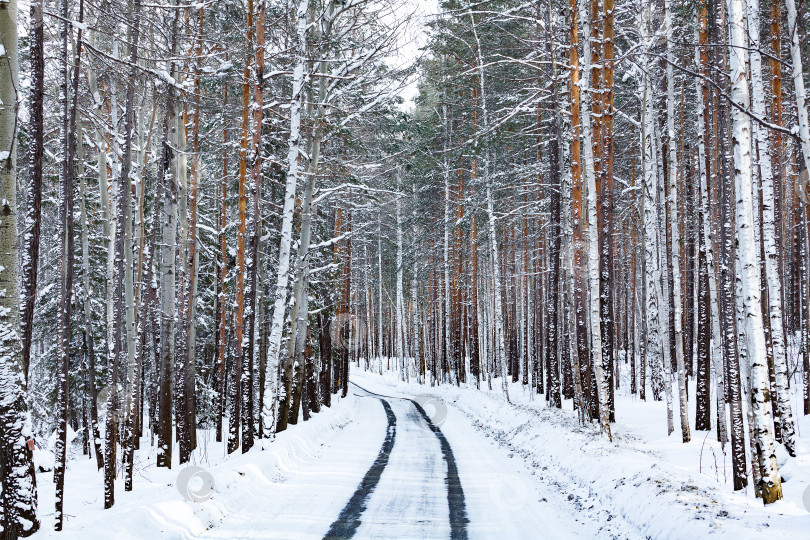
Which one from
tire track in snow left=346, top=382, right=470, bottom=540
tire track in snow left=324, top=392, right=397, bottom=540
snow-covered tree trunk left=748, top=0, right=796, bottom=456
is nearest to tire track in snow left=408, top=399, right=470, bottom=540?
tire track in snow left=346, top=382, right=470, bottom=540

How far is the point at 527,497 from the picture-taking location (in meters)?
8.98

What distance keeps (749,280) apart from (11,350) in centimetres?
767

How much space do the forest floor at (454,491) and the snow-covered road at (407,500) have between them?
0.08 feet

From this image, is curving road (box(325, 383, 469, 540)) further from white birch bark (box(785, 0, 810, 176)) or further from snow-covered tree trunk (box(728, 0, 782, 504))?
white birch bark (box(785, 0, 810, 176))

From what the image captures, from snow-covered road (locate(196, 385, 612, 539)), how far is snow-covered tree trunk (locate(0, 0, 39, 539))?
85.8 inches

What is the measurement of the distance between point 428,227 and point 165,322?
23.3 m

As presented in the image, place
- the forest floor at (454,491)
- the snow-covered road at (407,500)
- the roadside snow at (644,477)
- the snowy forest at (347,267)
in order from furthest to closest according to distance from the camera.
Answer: the snow-covered road at (407,500)
the snowy forest at (347,267)
the forest floor at (454,491)
the roadside snow at (644,477)

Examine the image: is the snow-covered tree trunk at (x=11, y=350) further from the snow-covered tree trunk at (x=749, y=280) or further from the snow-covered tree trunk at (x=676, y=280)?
the snow-covered tree trunk at (x=676, y=280)

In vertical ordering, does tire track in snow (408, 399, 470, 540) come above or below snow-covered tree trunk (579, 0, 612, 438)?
below

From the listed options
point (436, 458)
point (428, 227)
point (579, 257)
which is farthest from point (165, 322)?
point (428, 227)

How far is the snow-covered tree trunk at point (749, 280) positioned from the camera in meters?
6.29

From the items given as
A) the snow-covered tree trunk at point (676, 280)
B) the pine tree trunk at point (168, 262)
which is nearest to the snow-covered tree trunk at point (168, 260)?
the pine tree trunk at point (168, 262)

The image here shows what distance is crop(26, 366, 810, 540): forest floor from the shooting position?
635 centimetres

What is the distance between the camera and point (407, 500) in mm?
8773
